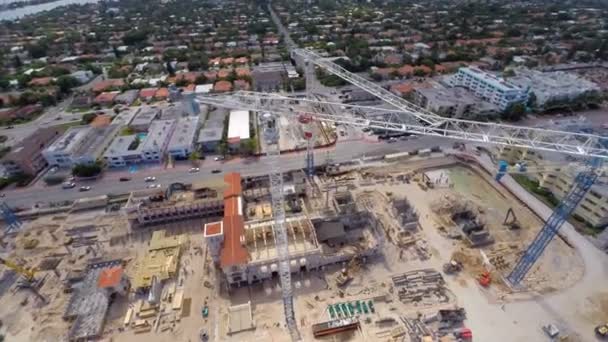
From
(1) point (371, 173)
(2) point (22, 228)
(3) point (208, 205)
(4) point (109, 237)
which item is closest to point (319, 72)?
(1) point (371, 173)

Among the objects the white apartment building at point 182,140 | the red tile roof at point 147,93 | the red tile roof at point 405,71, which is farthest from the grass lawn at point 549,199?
the red tile roof at point 147,93

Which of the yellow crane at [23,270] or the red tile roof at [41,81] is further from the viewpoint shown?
the red tile roof at [41,81]

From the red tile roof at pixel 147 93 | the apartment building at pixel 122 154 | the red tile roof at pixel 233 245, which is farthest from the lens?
the red tile roof at pixel 147 93

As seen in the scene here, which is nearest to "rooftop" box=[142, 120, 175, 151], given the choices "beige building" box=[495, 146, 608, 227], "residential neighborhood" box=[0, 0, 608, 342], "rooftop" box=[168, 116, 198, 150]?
"residential neighborhood" box=[0, 0, 608, 342]

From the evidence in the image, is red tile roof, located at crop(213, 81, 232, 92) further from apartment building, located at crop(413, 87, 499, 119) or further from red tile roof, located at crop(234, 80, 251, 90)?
apartment building, located at crop(413, 87, 499, 119)

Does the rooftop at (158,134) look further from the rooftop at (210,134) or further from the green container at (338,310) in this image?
the green container at (338,310)
